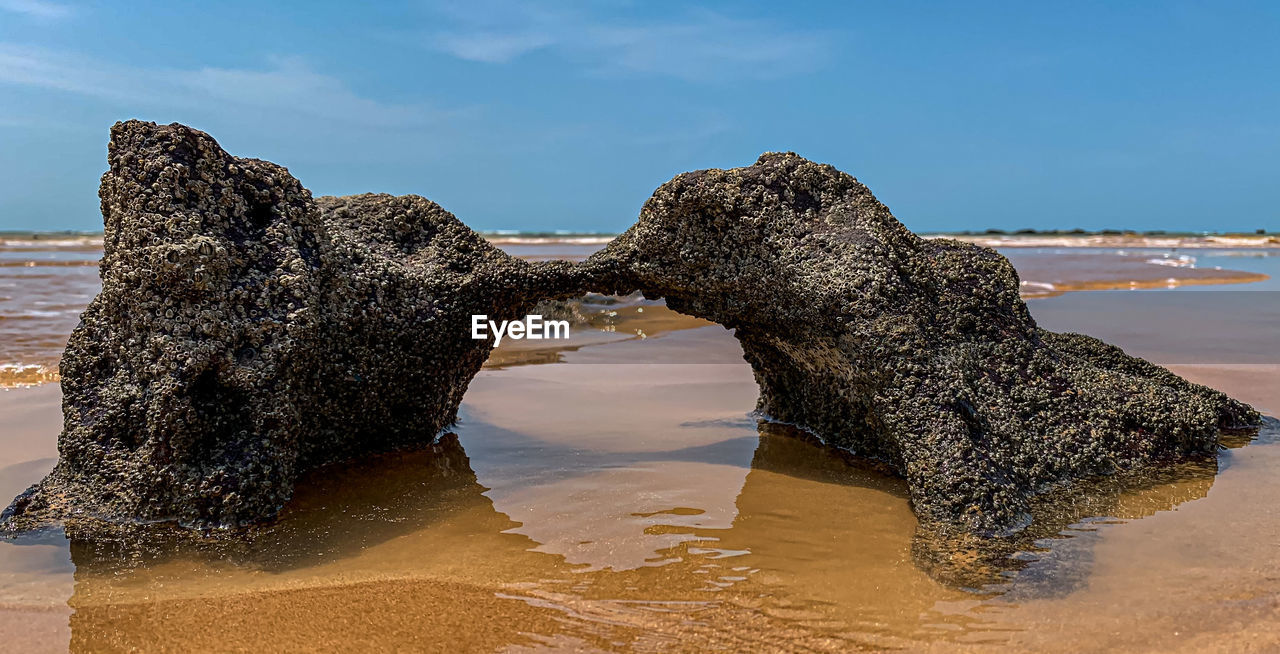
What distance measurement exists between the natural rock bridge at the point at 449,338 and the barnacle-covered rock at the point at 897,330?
0.05 ft

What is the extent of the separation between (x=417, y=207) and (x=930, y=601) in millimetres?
3969

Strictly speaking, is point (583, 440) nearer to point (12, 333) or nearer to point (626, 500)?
point (626, 500)

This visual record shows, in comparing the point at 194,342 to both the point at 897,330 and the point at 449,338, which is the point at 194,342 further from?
the point at 897,330

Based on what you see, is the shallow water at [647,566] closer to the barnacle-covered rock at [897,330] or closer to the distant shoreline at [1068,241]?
the barnacle-covered rock at [897,330]

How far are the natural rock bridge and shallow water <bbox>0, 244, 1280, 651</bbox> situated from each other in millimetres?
269

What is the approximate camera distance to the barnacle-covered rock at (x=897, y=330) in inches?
188

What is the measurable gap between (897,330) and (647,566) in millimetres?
1941

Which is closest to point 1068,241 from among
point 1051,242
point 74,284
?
point 1051,242

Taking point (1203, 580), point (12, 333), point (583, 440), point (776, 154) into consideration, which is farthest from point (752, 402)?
point (12, 333)

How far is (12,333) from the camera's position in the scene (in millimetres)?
11336

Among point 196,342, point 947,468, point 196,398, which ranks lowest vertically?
point 947,468

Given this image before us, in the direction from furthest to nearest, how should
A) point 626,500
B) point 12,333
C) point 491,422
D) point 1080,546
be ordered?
1. point 12,333
2. point 491,422
3. point 626,500
4. point 1080,546

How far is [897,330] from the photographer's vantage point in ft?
15.9

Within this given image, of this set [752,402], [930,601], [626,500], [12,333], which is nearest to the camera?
[930,601]
